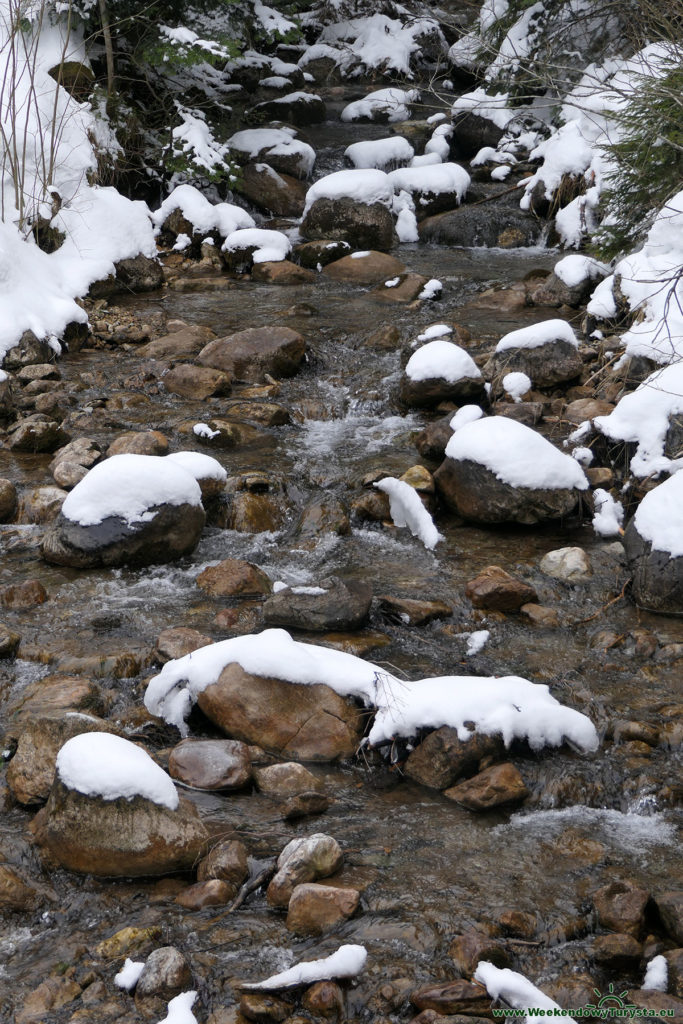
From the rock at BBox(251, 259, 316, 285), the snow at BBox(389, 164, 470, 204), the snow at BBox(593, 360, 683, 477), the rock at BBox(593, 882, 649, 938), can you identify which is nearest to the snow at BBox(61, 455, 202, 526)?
the snow at BBox(593, 360, 683, 477)

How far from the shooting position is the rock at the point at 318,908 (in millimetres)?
2924

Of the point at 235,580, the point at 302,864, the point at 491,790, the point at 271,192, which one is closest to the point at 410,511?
the point at 235,580

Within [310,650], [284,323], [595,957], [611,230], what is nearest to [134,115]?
[284,323]

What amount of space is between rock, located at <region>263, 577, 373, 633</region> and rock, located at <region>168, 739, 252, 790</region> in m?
1.10

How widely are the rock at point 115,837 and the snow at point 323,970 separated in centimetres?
61

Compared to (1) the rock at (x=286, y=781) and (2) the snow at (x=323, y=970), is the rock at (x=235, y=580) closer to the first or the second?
(1) the rock at (x=286, y=781)

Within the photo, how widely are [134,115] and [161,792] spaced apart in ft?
36.6

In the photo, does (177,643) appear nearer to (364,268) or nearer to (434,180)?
(364,268)

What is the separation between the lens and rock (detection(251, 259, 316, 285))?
1087 cm

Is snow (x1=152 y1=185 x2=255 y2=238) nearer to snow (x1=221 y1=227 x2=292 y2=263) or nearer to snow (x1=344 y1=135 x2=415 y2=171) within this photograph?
snow (x1=221 y1=227 x2=292 y2=263)

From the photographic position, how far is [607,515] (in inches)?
231

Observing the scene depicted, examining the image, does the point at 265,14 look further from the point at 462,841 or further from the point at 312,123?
the point at 462,841

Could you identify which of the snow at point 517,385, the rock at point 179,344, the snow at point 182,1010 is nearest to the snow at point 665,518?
the snow at point 517,385

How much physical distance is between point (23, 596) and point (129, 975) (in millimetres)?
2789
